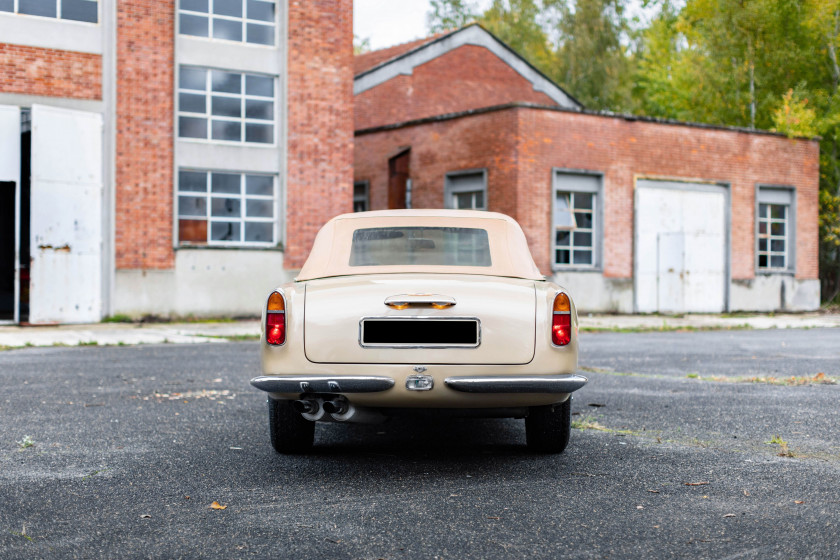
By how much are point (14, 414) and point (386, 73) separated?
22693mm

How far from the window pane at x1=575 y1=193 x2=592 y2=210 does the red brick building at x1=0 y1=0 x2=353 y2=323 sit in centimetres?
604

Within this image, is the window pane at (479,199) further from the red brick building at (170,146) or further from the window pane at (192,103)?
the window pane at (192,103)

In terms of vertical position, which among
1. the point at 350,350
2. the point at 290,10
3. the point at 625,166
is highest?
the point at 290,10

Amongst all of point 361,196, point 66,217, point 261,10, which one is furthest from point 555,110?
point 66,217

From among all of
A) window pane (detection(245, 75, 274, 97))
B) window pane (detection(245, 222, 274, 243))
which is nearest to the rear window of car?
window pane (detection(245, 222, 274, 243))

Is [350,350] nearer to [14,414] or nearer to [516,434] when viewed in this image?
[516,434]

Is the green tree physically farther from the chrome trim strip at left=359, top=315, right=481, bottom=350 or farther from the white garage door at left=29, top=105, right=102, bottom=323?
the chrome trim strip at left=359, top=315, right=481, bottom=350

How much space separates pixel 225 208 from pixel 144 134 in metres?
2.38

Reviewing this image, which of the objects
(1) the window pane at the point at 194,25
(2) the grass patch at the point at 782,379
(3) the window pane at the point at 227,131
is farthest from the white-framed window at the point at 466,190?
(2) the grass patch at the point at 782,379

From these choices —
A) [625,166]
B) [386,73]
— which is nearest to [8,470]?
[625,166]

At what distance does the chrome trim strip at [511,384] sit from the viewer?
15.8ft

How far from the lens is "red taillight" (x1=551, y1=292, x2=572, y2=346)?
198 inches

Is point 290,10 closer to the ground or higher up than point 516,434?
higher up

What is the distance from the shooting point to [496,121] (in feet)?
74.1
